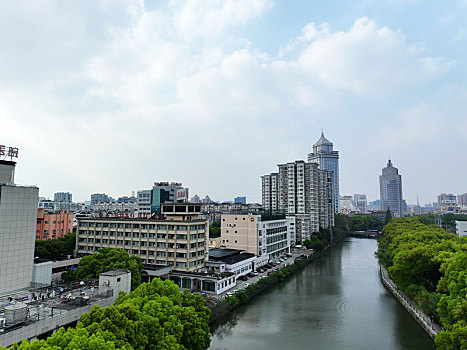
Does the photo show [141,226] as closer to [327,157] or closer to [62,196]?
[62,196]

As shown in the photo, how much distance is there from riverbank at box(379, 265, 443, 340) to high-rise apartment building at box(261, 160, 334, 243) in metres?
24.4

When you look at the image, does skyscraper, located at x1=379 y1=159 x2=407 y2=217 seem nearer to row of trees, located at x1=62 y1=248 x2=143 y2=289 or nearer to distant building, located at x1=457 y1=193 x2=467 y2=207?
distant building, located at x1=457 y1=193 x2=467 y2=207

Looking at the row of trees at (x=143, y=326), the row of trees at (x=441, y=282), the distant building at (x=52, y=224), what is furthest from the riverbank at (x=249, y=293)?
the distant building at (x=52, y=224)

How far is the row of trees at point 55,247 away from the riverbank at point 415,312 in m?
31.2

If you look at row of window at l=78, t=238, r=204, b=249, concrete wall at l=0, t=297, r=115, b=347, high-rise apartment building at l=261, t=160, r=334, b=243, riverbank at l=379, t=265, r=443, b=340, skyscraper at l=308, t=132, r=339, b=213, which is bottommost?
riverbank at l=379, t=265, r=443, b=340

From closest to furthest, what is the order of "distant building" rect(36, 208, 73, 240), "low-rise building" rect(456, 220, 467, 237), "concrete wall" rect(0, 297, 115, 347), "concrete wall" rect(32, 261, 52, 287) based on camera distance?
"concrete wall" rect(0, 297, 115, 347)
"concrete wall" rect(32, 261, 52, 287)
"distant building" rect(36, 208, 73, 240)
"low-rise building" rect(456, 220, 467, 237)

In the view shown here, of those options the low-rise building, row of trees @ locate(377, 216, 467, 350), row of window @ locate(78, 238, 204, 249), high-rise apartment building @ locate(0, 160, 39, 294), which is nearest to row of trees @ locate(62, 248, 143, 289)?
high-rise apartment building @ locate(0, 160, 39, 294)

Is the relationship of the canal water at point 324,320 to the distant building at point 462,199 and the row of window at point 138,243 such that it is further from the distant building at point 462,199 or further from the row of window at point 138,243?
the distant building at point 462,199

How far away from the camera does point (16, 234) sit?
19.0m

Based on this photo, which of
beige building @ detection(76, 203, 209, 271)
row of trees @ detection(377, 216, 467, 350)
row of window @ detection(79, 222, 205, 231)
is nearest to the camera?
row of trees @ detection(377, 216, 467, 350)

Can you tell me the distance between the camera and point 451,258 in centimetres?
1830

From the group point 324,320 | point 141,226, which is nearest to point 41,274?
point 141,226

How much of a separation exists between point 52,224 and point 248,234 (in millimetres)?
27687

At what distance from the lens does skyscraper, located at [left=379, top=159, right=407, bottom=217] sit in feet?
560
